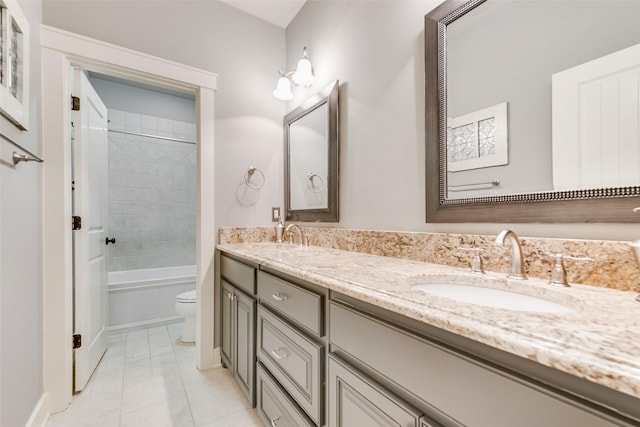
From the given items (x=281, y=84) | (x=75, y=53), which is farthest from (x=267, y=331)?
(x=75, y=53)

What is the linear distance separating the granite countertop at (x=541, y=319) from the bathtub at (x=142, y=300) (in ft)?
8.37

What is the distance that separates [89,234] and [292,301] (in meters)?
1.60

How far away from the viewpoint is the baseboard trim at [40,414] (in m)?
1.34

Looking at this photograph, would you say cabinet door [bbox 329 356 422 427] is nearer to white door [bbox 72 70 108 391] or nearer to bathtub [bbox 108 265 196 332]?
white door [bbox 72 70 108 391]

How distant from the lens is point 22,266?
4.21 feet

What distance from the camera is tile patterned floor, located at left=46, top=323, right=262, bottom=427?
146 cm

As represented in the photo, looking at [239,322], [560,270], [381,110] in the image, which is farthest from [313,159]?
[560,270]

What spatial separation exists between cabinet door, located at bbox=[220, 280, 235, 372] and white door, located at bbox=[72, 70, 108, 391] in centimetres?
80

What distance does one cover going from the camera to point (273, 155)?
7.61 ft

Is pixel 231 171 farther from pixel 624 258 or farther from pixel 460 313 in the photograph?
pixel 624 258

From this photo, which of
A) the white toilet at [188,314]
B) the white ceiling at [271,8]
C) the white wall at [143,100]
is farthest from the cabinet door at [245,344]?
the white wall at [143,100]

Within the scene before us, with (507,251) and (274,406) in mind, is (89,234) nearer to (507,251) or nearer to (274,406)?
(274,406)

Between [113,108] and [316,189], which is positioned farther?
[113,108]

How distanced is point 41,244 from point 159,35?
1460mm
